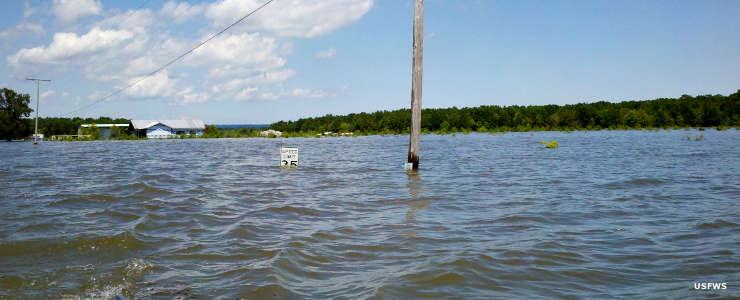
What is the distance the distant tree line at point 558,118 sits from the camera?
233 feet

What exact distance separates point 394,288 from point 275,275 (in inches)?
40.3

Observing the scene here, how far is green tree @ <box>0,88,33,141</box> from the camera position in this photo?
254 ft

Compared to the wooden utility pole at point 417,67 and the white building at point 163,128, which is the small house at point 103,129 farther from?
the wooden utility pole at point 417,67

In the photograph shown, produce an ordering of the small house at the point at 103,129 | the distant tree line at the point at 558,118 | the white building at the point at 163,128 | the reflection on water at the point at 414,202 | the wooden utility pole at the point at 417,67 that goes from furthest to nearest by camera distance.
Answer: the white building at the point at 163,128, the small house at the point at 103,129, the distant tree line at the point at 558,118, the wooden utility pole at the point at 417,67, the reflection on water at the point at 414,202

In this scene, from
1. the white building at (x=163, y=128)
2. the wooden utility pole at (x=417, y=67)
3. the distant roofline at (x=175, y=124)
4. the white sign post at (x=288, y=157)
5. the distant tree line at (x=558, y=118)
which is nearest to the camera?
the wooden utility pole at (x=417, y=67)

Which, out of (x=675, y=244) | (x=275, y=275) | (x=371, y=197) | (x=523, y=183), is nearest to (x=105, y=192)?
(x=371, y=197)

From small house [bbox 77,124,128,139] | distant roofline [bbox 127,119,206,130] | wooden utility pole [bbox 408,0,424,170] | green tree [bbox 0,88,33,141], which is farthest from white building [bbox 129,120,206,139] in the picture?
wooden utility pole [bbox 408,0,424,170]

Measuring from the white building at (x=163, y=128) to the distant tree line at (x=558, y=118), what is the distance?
1061 inches

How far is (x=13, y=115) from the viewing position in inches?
3248

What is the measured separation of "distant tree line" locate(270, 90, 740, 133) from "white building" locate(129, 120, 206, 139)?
26945 mm

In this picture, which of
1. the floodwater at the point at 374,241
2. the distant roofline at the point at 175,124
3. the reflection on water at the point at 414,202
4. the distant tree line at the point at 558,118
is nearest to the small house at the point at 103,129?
the distant roofline at the point at 175,124

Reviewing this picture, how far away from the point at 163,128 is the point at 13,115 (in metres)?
29.2

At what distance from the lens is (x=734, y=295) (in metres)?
3.29

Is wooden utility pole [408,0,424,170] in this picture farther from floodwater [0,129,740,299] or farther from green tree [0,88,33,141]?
green tree [0,88,33,141]
